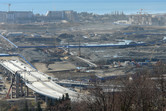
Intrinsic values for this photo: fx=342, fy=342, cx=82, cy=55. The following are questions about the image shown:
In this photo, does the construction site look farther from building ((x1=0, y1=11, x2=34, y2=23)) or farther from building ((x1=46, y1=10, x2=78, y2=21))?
building ((x1=46, y1=10, x2=78, y2=21))

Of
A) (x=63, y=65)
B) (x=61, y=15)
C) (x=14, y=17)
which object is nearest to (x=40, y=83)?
(x=63, y=65)

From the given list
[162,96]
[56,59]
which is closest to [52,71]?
[56,59]

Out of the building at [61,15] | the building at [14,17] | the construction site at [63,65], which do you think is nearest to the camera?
the construction site at [63,65]

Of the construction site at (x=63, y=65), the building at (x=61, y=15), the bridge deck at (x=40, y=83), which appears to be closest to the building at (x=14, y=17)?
the building at (x=61, y=15)

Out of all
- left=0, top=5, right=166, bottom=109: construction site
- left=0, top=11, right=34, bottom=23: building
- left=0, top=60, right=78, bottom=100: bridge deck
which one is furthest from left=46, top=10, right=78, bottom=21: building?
left=0, top=60, right=78, bottom=100: bridge deck

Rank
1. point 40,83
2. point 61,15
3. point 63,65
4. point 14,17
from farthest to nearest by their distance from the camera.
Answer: point 61,15, point 14,17, point 63,65, point 40,83

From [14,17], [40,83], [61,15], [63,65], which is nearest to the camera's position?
[40,83]

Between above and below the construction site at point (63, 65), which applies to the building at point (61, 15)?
above

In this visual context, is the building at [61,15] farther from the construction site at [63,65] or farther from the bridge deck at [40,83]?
the bridge deck at [40,83]

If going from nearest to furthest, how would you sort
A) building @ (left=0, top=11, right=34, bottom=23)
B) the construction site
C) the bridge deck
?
the bridge deck, the construction site, building @ (left=0, top=11, right=34, bottom=23)

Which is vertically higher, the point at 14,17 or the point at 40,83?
the point at 14,17

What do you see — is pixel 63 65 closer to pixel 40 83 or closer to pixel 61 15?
pixel 40 83

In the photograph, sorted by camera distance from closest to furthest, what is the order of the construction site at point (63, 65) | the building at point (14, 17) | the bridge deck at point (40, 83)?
the bridge deck at point (40, 83) < the construction site at point (63, 65) < the building at point (14, 17)
